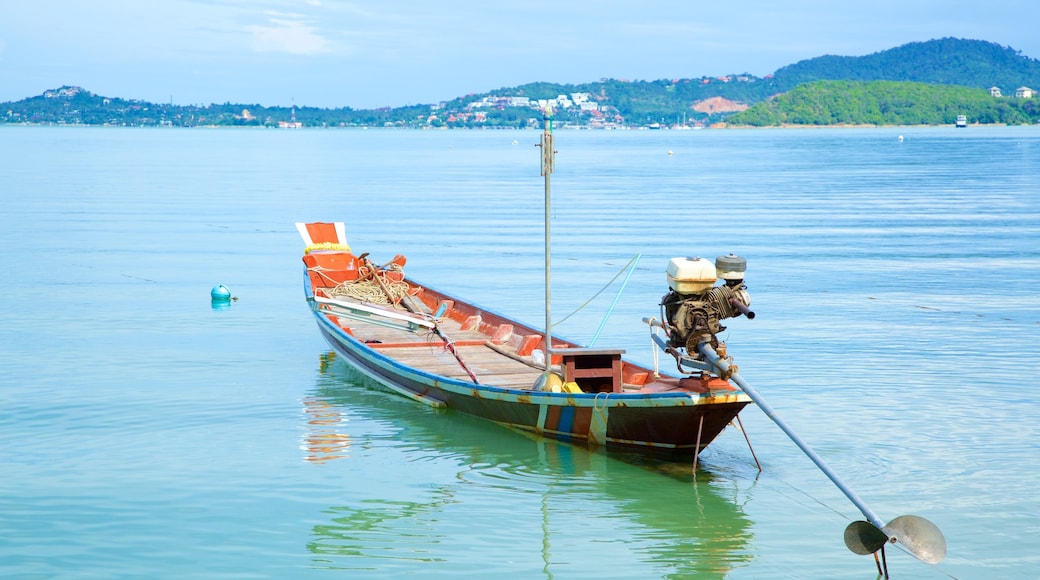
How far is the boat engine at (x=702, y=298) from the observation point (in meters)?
12.2

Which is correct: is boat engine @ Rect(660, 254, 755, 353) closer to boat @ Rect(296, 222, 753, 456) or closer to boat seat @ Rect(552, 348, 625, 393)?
boat @ Rect(296, 222, 753, 456)

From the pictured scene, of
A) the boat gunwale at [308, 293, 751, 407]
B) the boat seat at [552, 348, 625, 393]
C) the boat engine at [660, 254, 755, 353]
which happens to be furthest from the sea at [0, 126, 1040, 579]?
the boat engine at [660, 254, 755, 353]

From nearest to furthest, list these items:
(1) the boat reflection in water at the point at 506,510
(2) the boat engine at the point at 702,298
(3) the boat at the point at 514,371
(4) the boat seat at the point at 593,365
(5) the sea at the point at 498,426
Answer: (1) the boat reflection in water at the point at 506,510, (5) the sea at the point at 498,426, (2) the boat engine at the point at 702,298, (3) the boat at the point at 514,371, (4) the boat seat at the point at 593,365

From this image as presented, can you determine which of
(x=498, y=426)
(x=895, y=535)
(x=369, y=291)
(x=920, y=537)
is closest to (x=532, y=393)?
(x=498, y=426)

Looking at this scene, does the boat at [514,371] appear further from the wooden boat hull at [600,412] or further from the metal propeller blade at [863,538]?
the metal propeller blade at [863,538]

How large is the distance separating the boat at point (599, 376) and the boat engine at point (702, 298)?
0.04 ft

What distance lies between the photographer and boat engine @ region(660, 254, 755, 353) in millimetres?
12164

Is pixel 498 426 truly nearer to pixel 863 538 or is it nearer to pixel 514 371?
pixel 514 371

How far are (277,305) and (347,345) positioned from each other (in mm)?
8527

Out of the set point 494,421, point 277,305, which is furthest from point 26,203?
point 494,421

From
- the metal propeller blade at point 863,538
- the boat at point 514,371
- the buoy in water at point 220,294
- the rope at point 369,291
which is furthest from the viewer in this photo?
the buoy in water at point 220,294

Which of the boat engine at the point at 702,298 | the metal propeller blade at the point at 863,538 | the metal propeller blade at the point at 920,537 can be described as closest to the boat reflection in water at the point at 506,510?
the metal propeller blade at the point at 863,538

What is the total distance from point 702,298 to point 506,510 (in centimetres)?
300

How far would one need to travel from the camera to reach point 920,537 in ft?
32.2
